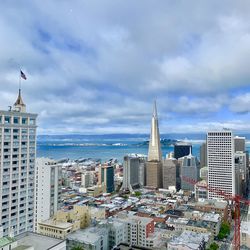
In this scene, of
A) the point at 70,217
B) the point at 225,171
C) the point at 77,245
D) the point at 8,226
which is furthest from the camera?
the point at 225,171

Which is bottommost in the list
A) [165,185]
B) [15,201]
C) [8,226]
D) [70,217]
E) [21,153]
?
[165,185]

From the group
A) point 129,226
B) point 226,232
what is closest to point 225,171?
point 226,232

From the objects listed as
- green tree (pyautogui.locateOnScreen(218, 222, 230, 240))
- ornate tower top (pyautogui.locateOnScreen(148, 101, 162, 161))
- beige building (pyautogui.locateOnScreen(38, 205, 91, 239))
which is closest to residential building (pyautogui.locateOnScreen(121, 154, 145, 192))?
ornate tower top (pyautogui.locateOnScreen(148, 101, 162, 161))

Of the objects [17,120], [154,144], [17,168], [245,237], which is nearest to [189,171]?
[154,144]

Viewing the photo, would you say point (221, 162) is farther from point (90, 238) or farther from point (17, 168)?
point (17, 168)

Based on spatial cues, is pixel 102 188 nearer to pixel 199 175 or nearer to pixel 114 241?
pixel 199 175

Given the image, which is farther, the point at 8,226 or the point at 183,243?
the point at 183,243

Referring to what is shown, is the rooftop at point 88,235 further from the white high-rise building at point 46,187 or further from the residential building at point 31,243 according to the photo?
the residential building at point 31,243
